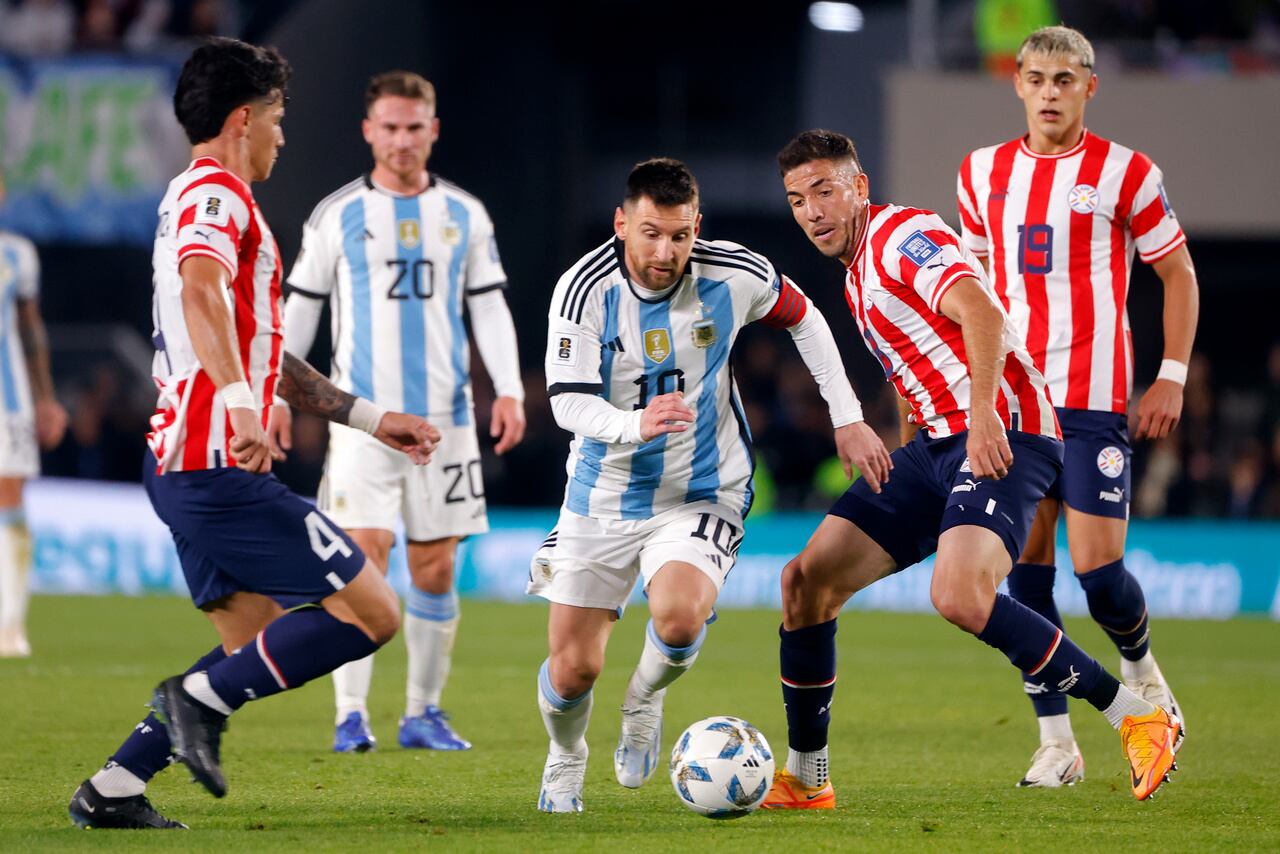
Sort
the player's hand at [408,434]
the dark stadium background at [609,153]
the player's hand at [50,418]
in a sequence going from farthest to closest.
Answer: the dark stadium background at [609,153]
the player's hand at [50,418]
the player's hand at [408,434]

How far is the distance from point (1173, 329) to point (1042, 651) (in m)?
1.50

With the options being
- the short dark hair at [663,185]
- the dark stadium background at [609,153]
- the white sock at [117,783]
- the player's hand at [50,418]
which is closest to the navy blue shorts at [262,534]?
the white sock at [117,783]

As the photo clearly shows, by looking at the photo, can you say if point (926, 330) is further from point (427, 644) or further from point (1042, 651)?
point (427, 644)

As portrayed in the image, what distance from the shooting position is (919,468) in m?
5.05

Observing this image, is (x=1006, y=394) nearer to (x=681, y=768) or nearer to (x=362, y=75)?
(x=681, y=768)

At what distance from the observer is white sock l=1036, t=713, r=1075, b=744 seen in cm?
548

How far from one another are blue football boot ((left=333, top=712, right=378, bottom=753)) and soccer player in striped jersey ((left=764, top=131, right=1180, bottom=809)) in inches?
70.2

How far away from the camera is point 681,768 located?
15.1 ft

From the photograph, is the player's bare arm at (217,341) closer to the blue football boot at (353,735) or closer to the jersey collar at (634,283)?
Answer: the jersey collar at (634,283)

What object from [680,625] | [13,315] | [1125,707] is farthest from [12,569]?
[1125,707]

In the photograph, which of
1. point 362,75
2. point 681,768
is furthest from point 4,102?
point 681,768

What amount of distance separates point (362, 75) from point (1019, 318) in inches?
456

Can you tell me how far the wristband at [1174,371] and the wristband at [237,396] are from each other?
3.01 metres

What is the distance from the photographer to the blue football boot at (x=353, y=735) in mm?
6113
